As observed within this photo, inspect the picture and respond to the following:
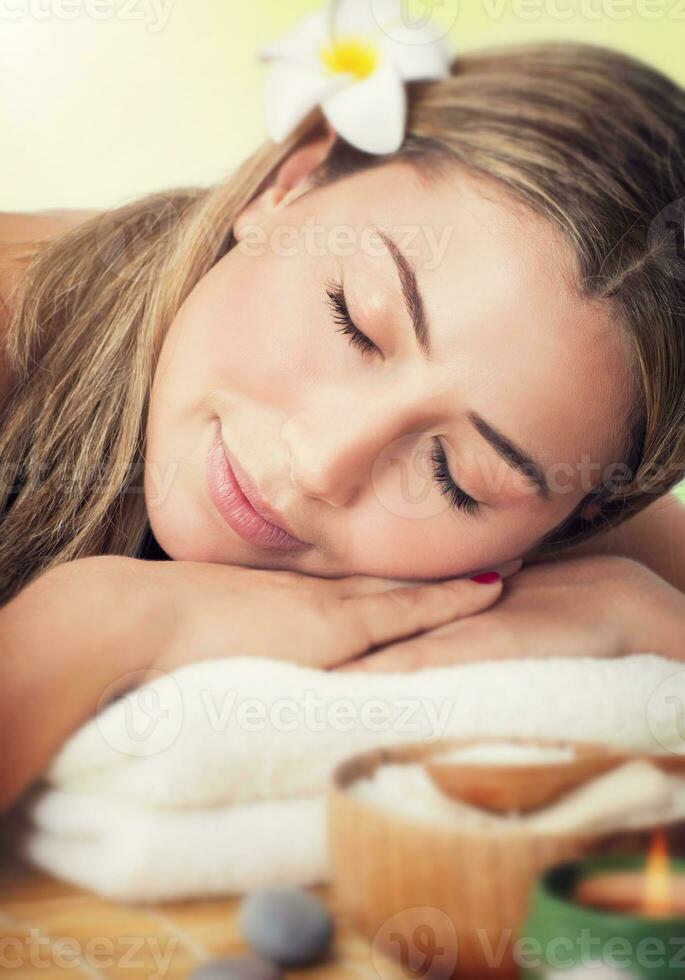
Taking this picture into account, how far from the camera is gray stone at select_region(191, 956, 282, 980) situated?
38 cm

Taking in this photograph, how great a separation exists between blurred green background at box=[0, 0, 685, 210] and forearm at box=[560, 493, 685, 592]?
0.98 ft

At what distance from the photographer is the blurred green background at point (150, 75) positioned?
1.80 feet

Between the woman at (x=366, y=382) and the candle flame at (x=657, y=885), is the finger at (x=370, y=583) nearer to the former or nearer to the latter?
the woman at (x=366, y=382)

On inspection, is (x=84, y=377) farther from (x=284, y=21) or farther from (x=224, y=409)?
(x=284, y=21)

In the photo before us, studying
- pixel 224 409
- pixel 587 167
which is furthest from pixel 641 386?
pixel 224 409

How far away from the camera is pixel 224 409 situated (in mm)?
557

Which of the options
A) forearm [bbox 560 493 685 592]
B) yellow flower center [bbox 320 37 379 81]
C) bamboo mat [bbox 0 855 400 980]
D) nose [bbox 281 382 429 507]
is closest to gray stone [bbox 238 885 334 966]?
bamboo mat [bbox 0 855 400 980]

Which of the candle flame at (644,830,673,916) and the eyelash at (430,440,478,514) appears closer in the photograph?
the candle flame at (644,830,673,916)

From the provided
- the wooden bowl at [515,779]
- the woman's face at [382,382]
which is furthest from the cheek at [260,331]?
the wooden bowl at [515,779]

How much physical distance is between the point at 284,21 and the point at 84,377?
236 mm

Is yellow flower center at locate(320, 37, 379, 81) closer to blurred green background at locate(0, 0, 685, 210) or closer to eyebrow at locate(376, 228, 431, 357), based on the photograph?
blurred green background at locate(0, 0, 685, 210)

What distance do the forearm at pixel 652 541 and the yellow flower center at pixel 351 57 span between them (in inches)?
13.0

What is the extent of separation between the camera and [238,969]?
0.39m

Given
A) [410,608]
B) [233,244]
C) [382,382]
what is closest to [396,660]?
[410,608]
